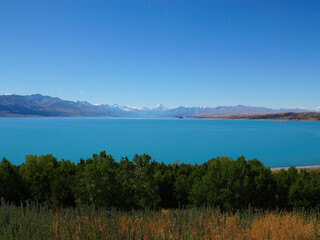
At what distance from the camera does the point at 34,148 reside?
107 metres

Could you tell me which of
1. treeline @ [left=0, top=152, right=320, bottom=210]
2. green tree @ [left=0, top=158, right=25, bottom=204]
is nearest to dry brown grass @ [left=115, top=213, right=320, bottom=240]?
treeline @ [left=0, top=152, right=320, bottom=210]

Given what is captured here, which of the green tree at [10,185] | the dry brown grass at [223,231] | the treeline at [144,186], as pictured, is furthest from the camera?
the green tree at [10,185]

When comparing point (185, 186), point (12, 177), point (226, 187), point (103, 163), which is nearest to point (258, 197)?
point (226, 187)

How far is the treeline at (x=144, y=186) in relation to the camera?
2109 cm

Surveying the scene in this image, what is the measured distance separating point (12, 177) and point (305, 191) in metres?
31.5

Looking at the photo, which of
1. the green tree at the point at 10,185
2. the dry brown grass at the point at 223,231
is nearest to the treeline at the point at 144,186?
the green tree at the point at 10,185

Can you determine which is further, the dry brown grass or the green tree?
the green tree

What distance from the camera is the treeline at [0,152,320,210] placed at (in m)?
21.1

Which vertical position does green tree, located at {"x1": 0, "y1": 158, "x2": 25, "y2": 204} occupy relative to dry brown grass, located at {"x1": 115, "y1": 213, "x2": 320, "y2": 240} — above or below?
below

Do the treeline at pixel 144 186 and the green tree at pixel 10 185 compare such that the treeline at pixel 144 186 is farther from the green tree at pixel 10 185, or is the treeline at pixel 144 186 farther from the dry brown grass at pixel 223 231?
the dry brown grass at pixel 223 231

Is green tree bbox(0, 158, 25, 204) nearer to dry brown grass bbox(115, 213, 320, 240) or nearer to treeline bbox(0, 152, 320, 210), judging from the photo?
treeline bbox(0, 152, 320, 210)

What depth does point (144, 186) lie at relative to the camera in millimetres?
22234

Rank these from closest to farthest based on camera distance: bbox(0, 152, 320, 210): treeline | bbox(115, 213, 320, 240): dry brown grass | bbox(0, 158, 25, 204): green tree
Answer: bbox(115, 213, 320, 240): dry brown grass < bbox(0, 152, 320, 210): treeline < bbox(0, 158, 25, 204): green tree

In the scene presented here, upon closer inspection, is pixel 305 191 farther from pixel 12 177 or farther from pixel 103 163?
pixel 12 177
